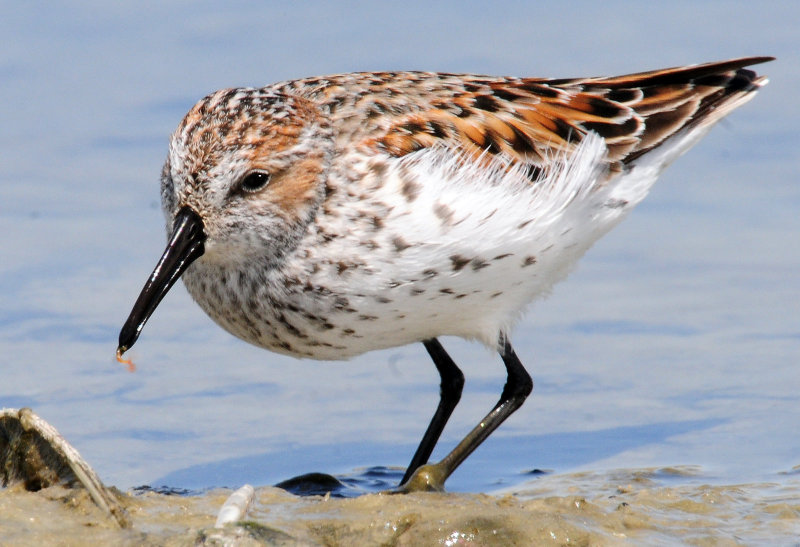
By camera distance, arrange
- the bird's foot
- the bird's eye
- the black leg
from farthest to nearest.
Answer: the black leg → the bird's foot → the bird's eye

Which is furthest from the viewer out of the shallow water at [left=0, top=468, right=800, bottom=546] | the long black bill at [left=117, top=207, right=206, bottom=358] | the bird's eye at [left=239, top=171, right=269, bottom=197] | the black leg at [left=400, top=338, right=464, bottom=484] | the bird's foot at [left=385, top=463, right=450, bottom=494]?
the black leg at [left=400, top=338, right=464, bottom=484]

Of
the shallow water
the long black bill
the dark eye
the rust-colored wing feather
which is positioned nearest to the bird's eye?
the dark eye

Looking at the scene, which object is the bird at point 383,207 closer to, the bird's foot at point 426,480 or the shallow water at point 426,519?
the bird's foot at point 426,480

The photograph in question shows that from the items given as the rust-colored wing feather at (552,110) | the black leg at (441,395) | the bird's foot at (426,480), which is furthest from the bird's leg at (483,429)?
the rust-colored wing feather at (552,110)

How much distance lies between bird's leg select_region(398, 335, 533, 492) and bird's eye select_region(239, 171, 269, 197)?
1674 millimetres

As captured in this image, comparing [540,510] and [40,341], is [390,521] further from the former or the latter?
[40,341]

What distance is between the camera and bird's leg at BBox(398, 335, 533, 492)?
674cm

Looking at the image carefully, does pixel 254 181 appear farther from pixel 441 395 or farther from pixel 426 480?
pixel 441 395

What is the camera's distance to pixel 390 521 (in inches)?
211

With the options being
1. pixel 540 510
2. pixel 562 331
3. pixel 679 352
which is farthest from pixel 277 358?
pixel 540 510

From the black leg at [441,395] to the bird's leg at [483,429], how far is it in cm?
34

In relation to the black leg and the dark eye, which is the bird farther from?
the black leg

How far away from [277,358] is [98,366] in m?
1.21

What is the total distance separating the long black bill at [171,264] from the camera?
20.5 ft
